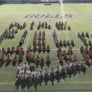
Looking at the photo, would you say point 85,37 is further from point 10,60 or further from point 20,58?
point 10,60

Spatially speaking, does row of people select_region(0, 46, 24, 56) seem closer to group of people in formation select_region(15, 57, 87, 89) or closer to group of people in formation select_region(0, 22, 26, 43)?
group of people in formation select_region(15, 57, 87, 89)

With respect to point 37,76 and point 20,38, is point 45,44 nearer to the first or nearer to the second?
point 20,38

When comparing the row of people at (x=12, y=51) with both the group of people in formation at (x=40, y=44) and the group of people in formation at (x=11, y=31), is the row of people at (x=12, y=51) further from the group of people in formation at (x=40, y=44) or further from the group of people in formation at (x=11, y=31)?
the group of people in formation at (x=11, y=31)

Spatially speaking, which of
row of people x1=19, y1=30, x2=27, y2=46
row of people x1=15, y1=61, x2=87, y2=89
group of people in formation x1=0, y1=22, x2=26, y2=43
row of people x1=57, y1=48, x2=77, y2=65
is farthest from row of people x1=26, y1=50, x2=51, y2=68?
group of people in formation x1=0, y1=22, x2=26, y2=43

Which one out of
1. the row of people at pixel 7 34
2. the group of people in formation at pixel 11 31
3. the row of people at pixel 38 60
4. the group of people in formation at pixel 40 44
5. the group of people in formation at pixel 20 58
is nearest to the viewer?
the row of people at pixel 38 60

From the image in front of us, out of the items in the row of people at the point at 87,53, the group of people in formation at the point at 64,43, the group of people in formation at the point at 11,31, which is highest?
the row of people at the point at 87,53

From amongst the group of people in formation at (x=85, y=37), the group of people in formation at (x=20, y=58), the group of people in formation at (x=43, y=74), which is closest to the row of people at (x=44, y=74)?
the group of people in formation at (x=43, y=74)

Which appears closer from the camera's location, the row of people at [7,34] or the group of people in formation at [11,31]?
the row of people at [7,34]

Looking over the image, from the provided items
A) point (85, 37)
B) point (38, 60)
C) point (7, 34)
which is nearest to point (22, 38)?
point (7, 34)
